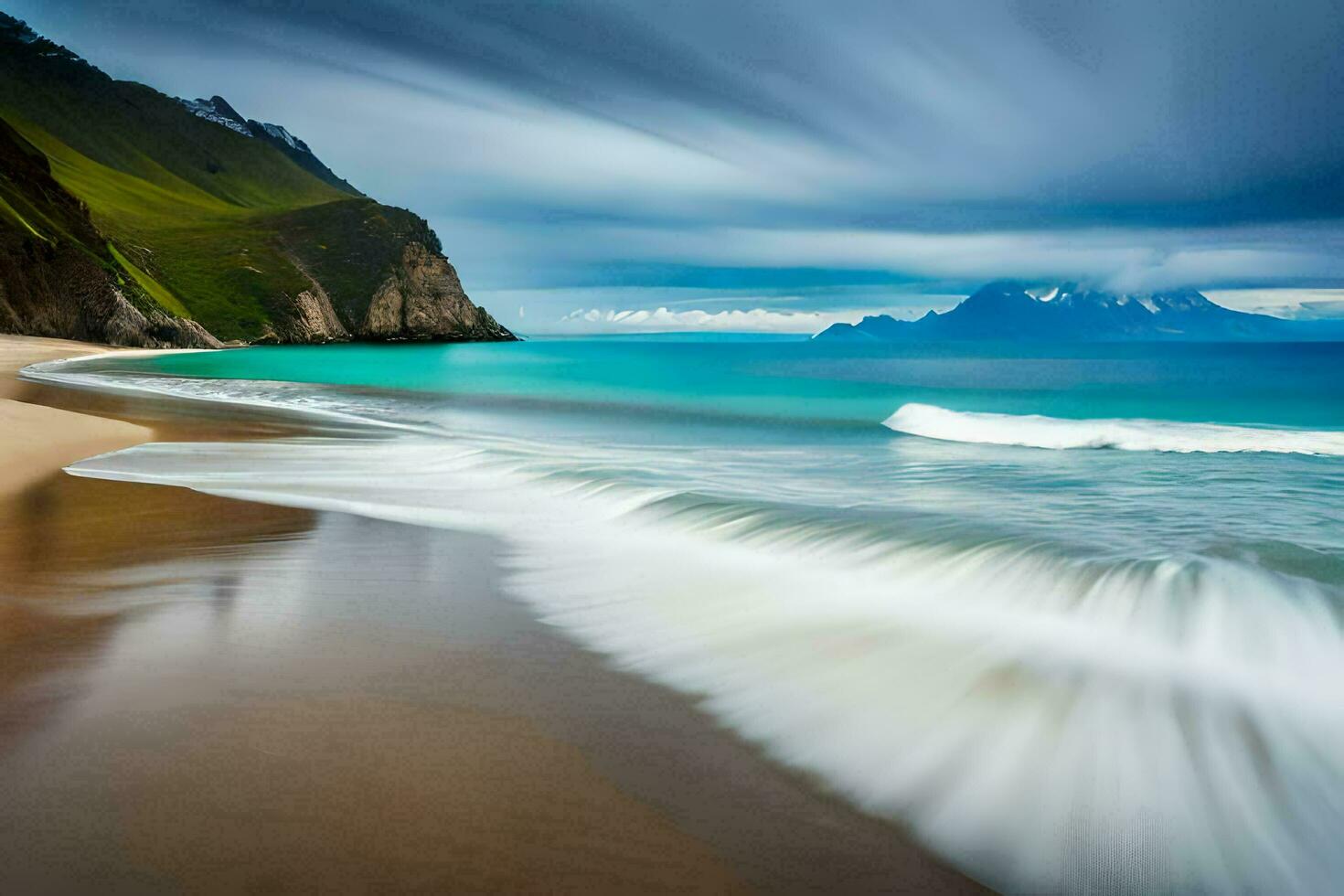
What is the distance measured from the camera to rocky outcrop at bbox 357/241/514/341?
144 m

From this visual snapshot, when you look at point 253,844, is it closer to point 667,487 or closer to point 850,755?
point 850,755

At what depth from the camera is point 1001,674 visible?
4918 millimetres

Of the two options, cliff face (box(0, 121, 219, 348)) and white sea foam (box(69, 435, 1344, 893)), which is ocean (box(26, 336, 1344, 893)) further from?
cliff face (box(0, 121, 219, 348))

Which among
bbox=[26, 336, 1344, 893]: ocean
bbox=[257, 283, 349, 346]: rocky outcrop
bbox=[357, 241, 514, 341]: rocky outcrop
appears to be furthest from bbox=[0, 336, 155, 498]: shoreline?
bbox=[357, 241, 514, 341]: rocky outcrop

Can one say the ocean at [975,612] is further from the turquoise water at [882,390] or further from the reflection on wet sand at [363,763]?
the turquoise water at [882,390]

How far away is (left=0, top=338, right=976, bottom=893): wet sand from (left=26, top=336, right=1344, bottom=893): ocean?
0.41 meters

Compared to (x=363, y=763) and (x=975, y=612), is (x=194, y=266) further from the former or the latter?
(x=363, y=763)

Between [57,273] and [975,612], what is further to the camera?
[57,273]

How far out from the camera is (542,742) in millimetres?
3797

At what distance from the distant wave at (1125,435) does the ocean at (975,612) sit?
2416mm

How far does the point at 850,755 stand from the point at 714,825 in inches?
37.3

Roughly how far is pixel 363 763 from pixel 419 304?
156720 mm

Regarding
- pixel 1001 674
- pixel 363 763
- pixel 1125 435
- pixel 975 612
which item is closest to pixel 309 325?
pixel 1125 435

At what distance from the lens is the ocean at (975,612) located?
3.42 metres
